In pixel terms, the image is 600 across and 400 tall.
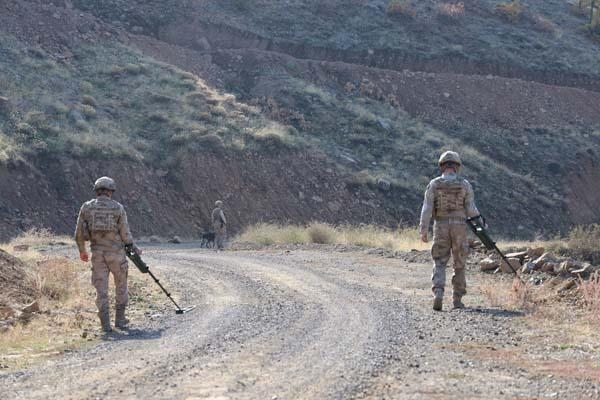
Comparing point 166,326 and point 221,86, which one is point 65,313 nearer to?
point 166,326

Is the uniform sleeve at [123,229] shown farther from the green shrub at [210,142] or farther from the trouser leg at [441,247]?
the green shrub at [210,142]

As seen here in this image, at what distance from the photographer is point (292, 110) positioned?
49062mm

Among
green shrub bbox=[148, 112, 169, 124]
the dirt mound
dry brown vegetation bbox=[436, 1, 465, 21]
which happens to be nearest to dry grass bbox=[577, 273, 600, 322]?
the dirt mound

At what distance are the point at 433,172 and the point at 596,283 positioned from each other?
33.4 metres

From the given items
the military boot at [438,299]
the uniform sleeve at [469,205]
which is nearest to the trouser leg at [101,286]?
the military boot at [438,299]

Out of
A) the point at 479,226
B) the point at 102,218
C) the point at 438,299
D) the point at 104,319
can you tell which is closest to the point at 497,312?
the point at 438,299

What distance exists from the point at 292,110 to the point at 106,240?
124ft

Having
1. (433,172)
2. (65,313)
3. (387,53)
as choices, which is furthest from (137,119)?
(65,313)

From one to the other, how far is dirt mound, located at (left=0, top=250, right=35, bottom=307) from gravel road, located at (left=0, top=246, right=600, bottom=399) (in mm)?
2405

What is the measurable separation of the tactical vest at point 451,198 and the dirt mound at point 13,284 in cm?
613

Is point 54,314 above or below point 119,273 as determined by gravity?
below

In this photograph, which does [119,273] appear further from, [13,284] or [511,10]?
[511,10]

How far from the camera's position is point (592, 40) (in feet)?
216

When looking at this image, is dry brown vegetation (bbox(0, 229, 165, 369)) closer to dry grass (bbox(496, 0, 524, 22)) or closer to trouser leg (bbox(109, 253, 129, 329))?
trouser leg (bbox(109, 253, 129, 329))
